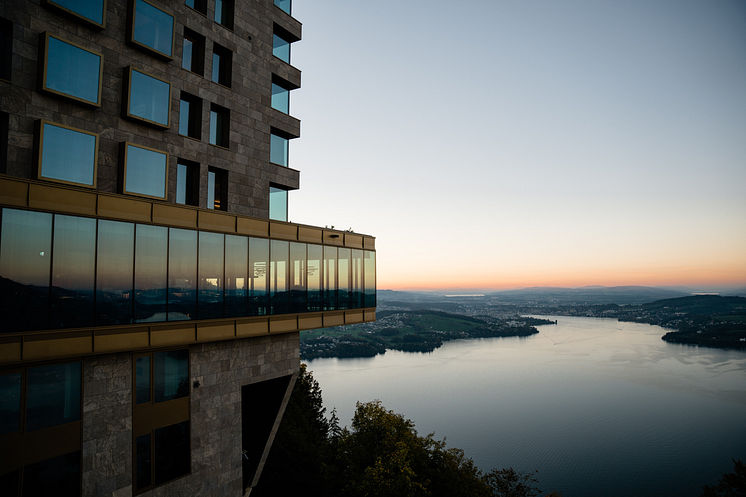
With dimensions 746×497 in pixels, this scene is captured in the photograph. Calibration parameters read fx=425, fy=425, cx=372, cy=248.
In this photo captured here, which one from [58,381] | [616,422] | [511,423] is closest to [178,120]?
[58,381]

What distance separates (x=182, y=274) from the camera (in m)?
17.4

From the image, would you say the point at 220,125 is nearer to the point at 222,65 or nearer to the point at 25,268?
the point at 222,65

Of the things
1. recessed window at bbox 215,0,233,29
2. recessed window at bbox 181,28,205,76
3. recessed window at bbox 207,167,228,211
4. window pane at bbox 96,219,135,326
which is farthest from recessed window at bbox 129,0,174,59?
window pane at bbox 96,219,135,326

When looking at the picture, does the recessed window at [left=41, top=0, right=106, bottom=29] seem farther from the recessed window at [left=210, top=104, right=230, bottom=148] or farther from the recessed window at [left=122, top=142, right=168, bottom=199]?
the recessed window at [left=210, top=104, right=230, bottom=148]

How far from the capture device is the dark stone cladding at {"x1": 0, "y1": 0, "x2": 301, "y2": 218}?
14.6 metres

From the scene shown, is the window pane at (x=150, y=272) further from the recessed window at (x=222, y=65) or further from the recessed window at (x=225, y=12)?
the recessed window at (x=225, y=12)

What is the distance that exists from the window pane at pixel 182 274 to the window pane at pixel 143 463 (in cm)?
471

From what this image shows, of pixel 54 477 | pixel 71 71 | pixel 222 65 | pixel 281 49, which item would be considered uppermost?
pixel 281 49

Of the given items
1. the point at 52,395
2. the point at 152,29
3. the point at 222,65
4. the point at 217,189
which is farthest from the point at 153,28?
the point at 52,395

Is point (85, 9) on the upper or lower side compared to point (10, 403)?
upper

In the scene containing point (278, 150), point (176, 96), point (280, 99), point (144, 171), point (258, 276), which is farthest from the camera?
point (280, 99)

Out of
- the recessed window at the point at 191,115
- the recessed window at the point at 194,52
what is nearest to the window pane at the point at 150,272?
the recessed window at the point at 191,115

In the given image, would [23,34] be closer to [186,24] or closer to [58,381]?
[186,24]

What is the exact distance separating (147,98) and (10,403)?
40.8 feet
